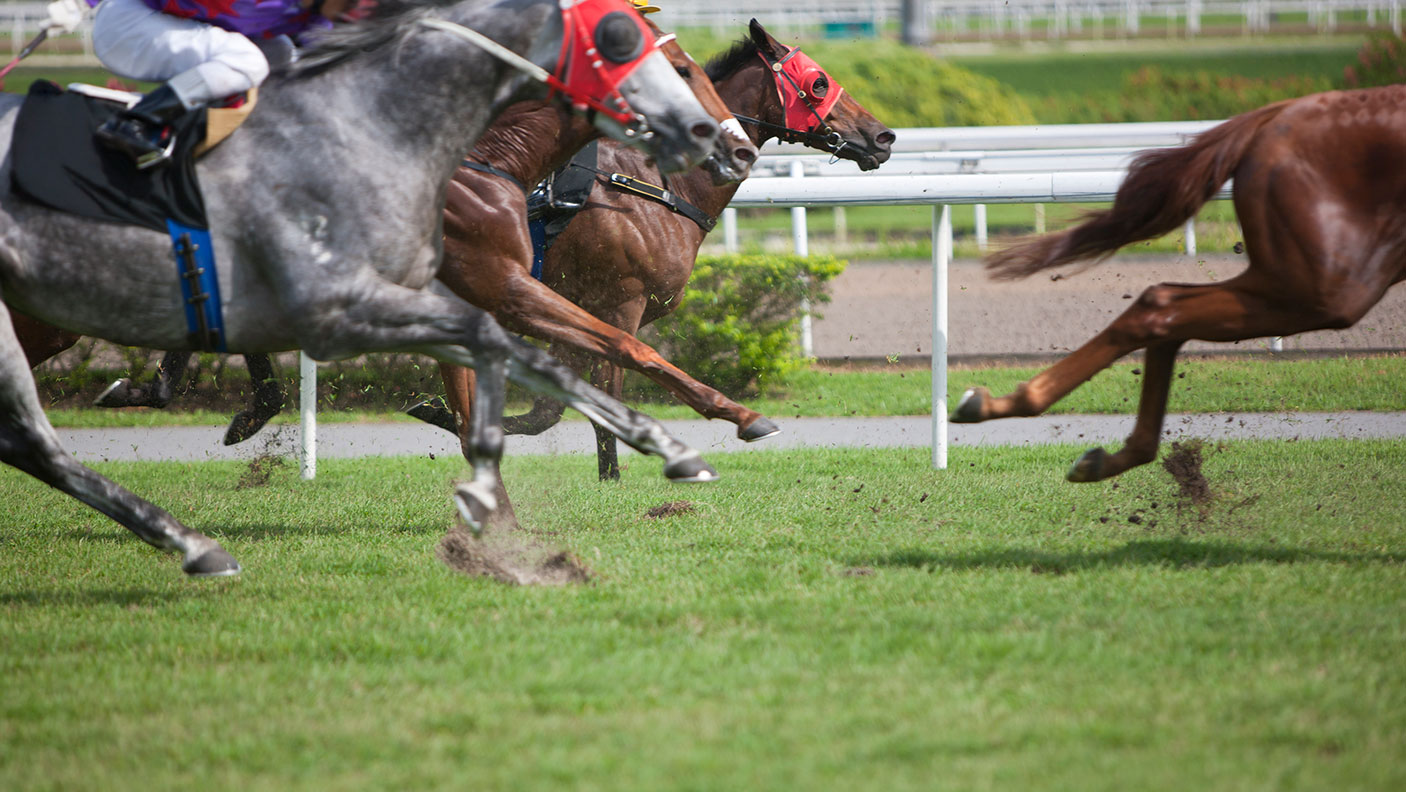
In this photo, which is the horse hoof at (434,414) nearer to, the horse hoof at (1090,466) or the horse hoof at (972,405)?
the horse hoof at (972,405)

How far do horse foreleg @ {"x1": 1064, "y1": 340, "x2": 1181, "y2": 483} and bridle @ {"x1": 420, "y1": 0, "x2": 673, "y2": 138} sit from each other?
6.23 feet

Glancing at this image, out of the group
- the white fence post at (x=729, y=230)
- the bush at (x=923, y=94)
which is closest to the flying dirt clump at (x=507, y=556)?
the white fence post at (x=729, y=230)

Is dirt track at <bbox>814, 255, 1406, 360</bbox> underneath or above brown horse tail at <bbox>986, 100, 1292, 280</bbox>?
underneath

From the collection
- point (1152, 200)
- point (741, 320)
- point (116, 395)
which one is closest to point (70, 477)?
point (116, 395)

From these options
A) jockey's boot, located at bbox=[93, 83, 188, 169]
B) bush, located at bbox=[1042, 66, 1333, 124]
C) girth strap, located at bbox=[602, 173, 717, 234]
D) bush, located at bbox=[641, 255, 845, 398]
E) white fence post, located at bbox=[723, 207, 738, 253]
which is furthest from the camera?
bush, located at bbox=[1042, 66, 1333, 124]

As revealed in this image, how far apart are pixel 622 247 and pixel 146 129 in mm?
2477

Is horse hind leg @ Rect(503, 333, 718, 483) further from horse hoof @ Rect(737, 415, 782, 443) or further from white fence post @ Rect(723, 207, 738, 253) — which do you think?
white fence post @ Rect(723, 207, 738, 253)

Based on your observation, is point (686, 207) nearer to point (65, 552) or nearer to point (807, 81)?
point (807, 81)

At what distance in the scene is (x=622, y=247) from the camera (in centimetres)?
593

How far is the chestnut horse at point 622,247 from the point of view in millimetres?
4812

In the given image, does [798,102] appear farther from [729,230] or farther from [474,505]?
[729,230]

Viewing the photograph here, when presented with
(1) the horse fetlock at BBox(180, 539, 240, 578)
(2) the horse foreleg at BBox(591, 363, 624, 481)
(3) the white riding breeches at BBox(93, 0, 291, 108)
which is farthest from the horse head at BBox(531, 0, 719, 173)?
(2) the horse foreleg at BBox(591, 363, 624, 481)

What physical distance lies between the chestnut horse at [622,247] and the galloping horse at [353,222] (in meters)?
0.81

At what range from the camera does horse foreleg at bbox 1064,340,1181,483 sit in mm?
4383
